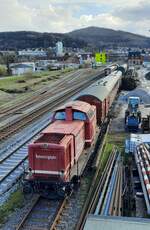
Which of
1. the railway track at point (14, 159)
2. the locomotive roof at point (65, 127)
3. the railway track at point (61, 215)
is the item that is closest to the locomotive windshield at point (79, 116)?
the locomotive roof at point (65, 127)

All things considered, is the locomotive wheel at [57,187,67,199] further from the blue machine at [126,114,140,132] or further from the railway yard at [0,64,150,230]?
the blue machine at [126,114,140,132]

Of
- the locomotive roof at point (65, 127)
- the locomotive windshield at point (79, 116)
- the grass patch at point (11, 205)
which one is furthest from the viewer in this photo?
the locomotive windshield at point (79, 116)

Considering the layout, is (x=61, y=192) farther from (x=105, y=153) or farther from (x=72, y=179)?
(x=105, y=153)

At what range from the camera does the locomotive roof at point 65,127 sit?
15953mm

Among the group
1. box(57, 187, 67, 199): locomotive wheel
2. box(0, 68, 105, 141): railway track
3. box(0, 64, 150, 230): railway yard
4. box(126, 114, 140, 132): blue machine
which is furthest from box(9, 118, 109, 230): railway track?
box(126, 114, 140, 132): blue machine

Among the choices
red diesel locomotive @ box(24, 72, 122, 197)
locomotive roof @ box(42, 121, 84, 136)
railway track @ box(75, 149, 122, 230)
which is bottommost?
railway track @ box(75, 149, 122, 230)

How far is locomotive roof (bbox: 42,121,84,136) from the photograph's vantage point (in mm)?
15953

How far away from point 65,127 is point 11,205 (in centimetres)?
418

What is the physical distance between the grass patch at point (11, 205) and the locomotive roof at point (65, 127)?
114 inches

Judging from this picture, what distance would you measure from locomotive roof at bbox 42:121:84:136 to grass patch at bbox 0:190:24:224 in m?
2.90

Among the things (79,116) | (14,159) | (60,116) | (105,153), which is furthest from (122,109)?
Result: (60,116)

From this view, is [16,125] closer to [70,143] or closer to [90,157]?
[90,157]

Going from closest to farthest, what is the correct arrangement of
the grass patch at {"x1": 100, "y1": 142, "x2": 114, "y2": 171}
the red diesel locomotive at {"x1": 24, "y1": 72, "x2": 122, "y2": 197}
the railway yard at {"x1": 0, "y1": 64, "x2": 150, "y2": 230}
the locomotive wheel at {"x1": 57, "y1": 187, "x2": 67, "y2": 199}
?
the railway yard at {"x1": 0, "y1": 64, "x2": 150, "y2": 230}, the locomotive wheel at {"x1": 57, "y1": 187, "x2": 67, "y2": 199}, the red diesel locomotive at {"x1": 24, "y1": 72, "x2": 122, "y2": 197}, the grass patch at {"x1": 100, "y1": 142, "x2": 114, "y2": 171}

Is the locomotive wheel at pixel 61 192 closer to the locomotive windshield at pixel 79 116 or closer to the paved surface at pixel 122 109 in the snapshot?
the locomotive windshield at pixel 79 116
